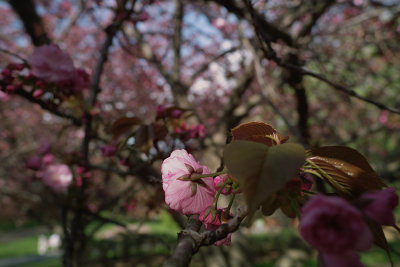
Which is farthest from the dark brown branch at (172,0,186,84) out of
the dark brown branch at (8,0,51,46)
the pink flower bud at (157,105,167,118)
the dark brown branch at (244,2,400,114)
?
the dark brown branch at (244,2,400,114)

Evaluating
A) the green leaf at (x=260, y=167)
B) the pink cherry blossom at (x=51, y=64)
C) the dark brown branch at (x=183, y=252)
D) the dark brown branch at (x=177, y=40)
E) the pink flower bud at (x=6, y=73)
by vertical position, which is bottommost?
the dark brown branch at (x=177, y=40)

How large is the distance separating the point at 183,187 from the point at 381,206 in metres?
0.33

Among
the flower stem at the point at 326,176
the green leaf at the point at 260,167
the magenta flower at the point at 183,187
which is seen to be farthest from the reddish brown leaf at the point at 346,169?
the magenta flower at the point at 183,187

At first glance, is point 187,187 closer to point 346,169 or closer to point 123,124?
point 346,169

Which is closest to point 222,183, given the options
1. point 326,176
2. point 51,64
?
point 326,176

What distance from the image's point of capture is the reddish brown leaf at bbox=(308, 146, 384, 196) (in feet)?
1.59

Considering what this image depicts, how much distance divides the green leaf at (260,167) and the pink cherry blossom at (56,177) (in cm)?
198

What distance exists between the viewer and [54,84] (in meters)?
1.24

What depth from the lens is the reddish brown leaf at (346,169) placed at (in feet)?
1.59

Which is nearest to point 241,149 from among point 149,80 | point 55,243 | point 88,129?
point 88,129

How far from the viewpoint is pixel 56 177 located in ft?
7.02

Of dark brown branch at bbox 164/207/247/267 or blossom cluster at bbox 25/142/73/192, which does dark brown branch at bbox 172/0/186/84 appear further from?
dark brown branch at bbox 164/207/247/267

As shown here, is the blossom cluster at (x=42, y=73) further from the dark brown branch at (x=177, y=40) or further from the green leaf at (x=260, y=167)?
the dark brown branch at (x=177, y=40)

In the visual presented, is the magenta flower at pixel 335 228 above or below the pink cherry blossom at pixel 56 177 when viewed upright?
above
